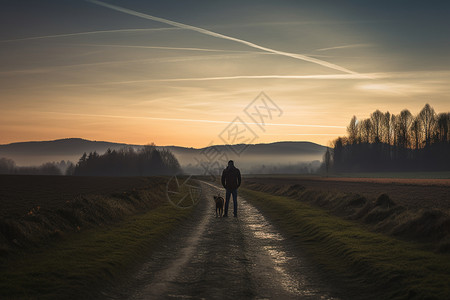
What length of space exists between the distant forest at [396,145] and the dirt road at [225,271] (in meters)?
120

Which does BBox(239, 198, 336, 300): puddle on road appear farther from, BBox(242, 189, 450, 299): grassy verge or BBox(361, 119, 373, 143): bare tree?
BBox(361, 119, 373, 143): bare tree

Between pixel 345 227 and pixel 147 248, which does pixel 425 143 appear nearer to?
pixel 345 227

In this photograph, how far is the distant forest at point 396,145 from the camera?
119 m

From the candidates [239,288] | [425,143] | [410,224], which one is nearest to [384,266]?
[239,288]

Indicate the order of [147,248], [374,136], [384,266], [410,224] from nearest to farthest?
[384,266]
[147,248]
[410,224]
[374,136]

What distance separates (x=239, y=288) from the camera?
9.10m

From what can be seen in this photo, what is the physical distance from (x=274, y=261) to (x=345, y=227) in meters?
7.49

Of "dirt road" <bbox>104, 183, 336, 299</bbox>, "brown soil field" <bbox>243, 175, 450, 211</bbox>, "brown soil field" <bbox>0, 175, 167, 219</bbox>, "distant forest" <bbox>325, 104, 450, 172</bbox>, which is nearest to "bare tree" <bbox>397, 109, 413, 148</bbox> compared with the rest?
"distant forest" <bbox>325, 104, 450, 172</bbox>

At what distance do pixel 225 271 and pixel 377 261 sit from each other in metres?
4.65

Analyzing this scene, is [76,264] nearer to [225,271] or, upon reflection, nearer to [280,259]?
[225,271]

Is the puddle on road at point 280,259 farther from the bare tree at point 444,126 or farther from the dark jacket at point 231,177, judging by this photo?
the bare tree at point 444,126

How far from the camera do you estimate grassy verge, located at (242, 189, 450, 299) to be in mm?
8961

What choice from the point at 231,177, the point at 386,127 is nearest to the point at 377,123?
the point at 386,127

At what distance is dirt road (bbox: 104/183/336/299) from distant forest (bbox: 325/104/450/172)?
119722 mm
